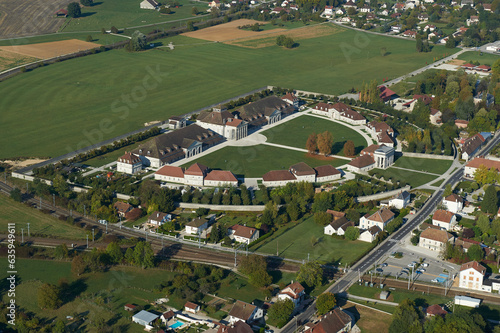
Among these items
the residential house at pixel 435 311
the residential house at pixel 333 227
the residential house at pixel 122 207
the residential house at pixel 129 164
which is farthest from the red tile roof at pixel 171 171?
the residential house at pixel 435 311

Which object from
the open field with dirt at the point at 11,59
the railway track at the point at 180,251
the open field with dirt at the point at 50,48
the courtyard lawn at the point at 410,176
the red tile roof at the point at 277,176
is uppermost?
the open field with dirt at the point at 50,48

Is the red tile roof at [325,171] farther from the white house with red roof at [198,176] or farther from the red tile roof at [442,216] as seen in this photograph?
the red tile roof at [442,216]

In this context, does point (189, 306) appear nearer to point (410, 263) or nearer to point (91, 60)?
point (410, 263)

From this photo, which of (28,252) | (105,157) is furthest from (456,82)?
(28,252)

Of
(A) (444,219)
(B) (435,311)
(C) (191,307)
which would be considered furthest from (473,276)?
(C) (191,307)

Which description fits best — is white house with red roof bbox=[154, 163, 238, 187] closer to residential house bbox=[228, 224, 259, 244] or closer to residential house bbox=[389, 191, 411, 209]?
residential house bbox=[228, 224, 259, 244]

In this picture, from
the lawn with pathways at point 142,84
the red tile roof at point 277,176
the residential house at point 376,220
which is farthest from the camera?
the lawn with pathways at point 142,84

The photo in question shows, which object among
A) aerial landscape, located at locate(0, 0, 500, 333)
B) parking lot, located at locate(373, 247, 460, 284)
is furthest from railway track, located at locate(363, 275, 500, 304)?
parking lot, located at locate(373, 247, 460, 284)
